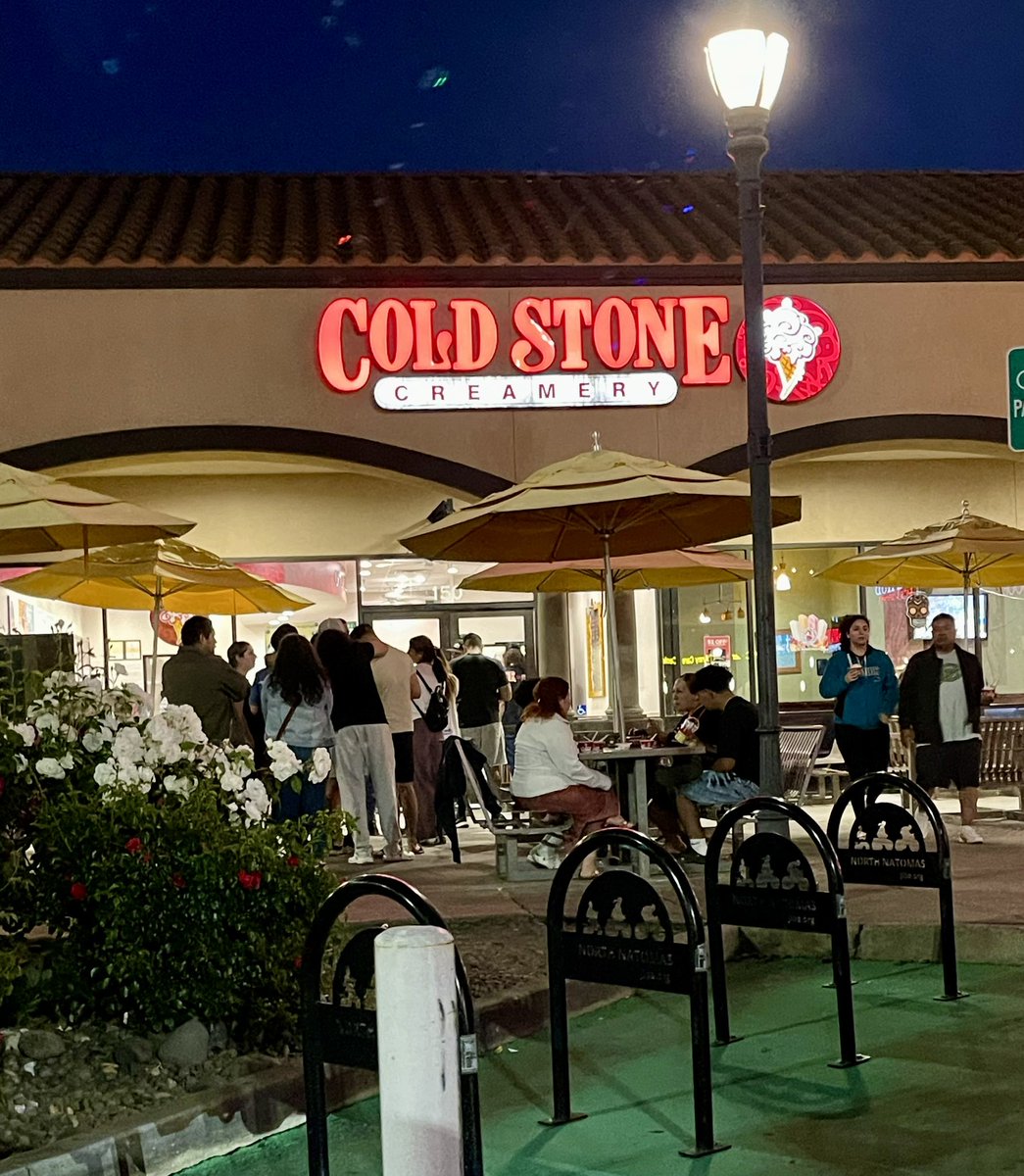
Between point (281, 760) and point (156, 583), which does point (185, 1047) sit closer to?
point (281, 760)

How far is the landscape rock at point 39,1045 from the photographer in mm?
6172

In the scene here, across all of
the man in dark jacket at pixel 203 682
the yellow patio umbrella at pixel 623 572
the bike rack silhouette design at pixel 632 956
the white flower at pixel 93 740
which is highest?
the yellow patio umbrella at pixel 623 572

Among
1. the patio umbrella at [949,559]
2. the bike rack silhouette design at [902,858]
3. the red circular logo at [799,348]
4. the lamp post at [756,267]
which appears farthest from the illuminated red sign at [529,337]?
the bike rack silhouette design at [902,858]

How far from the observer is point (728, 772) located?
11656 mm

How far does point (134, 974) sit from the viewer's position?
630 centimetres

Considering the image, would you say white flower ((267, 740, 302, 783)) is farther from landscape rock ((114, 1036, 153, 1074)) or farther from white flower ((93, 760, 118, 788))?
landscape rock ((114, 1036, 153, 1074))

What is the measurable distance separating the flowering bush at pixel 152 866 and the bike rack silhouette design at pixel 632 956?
113cm

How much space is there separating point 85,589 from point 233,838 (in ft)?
30.9

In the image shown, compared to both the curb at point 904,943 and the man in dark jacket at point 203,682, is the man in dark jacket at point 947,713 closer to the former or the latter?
the curb at point 904,943

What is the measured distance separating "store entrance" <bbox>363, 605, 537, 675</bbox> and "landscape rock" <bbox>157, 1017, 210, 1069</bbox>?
1340 cm

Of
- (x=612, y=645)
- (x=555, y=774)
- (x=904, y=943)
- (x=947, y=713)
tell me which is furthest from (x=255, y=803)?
(x=947, y=713)

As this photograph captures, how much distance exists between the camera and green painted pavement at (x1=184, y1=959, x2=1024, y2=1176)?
5.59 metres

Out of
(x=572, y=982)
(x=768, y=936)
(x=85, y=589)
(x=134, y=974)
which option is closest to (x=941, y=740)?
(x=768, y=936)

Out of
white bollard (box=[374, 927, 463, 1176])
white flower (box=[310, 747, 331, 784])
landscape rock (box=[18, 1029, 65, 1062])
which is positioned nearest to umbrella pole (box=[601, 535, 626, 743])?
white flower (box=[310, 747, 331, 784])
